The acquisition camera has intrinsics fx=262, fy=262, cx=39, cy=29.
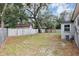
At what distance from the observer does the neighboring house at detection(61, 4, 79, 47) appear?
90.4 inches

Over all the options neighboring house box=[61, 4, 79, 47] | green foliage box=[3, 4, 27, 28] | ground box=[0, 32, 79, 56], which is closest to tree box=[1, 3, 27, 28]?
green foliage box=[3, 4, 27, 28]

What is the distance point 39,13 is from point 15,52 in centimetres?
41

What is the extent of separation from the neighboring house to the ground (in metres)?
0.05

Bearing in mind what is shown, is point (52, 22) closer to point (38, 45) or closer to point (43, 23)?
point (43, 23)

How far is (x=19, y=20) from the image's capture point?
2.34 m

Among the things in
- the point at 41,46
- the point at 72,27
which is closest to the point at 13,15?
the point at 41,46

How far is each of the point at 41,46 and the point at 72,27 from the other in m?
0.32

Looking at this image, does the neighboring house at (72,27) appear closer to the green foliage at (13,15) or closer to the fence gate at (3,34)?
the green foliage at (13,15)

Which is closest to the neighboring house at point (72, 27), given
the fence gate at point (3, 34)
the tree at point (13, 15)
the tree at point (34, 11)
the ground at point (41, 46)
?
the ground at point (41, 46)

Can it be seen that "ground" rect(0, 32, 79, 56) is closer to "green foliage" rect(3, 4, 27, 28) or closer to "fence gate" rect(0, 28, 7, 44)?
"fence gate" rect(0, 28, 7, 44)

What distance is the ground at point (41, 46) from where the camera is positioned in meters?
2.31

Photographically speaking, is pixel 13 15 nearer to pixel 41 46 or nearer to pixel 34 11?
pixel 34 11

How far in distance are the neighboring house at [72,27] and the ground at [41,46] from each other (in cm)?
5

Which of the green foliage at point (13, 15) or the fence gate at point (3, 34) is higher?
the green foliage at point (13, 15)
